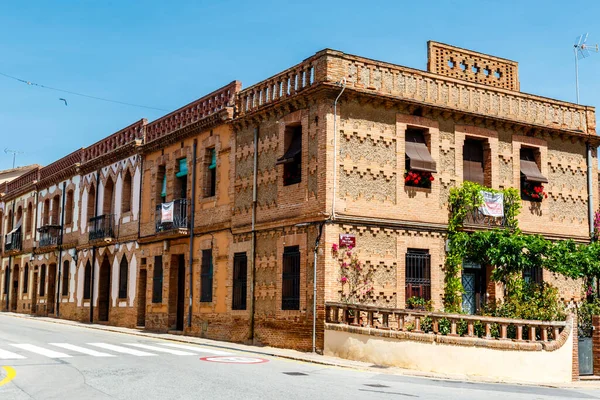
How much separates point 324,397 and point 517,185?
13.9 m

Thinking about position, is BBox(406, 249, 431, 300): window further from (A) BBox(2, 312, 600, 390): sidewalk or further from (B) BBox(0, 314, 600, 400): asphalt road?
(B) BBox(0, 314, 600, 400): asphalt road

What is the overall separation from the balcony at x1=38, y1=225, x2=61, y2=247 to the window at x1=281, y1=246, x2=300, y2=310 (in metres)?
21.2

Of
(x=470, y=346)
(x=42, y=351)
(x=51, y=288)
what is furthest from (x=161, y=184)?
(x=470, y=346)

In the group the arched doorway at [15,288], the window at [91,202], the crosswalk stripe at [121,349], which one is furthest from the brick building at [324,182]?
the arched doorway at [15,288]

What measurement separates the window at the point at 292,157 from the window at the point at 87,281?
16.6 metres

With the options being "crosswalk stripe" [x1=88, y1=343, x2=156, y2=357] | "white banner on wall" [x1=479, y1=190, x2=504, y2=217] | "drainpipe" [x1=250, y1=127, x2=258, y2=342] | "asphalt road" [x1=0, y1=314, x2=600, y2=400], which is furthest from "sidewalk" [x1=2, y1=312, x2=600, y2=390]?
"white banner on wall" [x1=479, y1=190, x2=504, y2=217]

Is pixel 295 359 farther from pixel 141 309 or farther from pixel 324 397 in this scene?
pixel 141 309

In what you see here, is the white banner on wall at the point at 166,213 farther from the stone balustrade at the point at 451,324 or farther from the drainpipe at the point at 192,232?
the stone balustrade at the point at 451,324

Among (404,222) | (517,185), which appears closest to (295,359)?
(404,222)

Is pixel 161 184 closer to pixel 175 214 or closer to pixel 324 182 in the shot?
pixel 175 214

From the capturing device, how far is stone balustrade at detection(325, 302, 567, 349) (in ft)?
55.8

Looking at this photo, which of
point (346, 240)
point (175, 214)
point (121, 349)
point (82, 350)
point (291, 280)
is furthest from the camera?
point (175, 214)

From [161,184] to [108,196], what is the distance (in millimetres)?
5733

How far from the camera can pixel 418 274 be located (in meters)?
20.8
